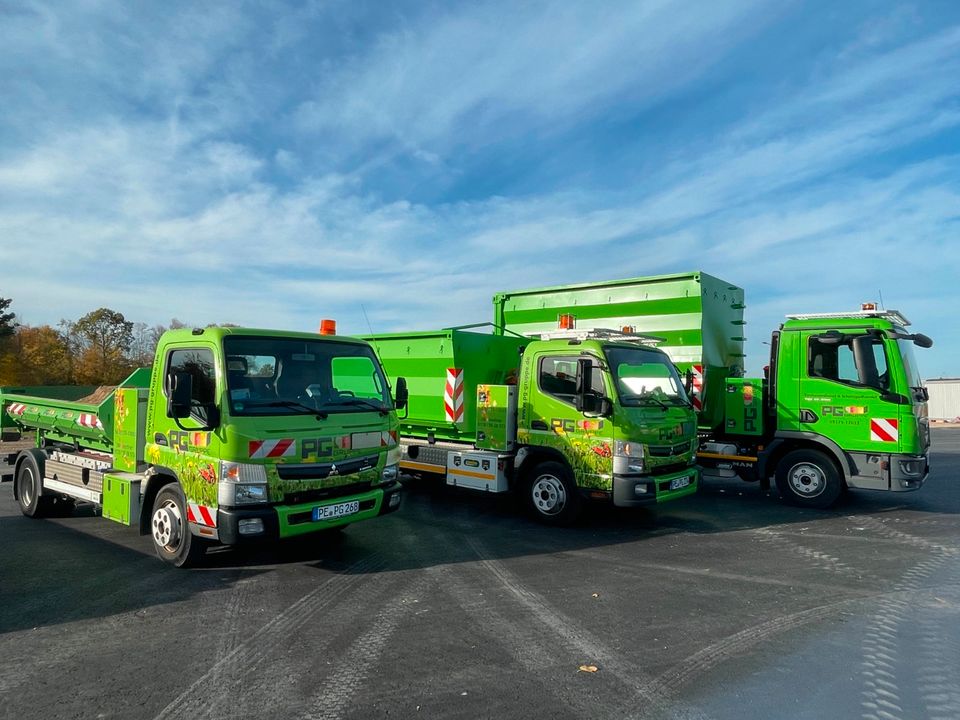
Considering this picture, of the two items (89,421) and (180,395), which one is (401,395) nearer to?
(180,395)

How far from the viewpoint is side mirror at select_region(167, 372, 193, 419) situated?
5199 mm

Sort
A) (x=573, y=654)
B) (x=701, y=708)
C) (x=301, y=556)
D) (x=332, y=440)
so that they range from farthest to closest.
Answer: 1. (x=301, y=556)
2. (x=332, y=440)
3. (x=573, y=654)
4. (x=701, y=708)

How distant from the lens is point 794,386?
9.02m

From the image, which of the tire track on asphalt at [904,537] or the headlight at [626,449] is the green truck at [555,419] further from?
the tire track on asphalt at [904,537]

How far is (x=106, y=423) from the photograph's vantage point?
664cm

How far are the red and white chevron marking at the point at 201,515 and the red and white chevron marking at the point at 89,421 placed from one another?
6.56ft

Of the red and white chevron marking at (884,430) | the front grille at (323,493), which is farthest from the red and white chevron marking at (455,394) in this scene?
the red and white chevron marking at (884,430)

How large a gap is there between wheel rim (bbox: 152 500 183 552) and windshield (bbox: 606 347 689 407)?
15.7 feet

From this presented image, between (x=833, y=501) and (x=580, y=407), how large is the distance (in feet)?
13.9

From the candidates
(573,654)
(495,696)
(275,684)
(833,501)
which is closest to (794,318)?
(833,501)

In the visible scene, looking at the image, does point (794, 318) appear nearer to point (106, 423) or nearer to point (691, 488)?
point (691, 488)

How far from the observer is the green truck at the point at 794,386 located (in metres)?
8.33

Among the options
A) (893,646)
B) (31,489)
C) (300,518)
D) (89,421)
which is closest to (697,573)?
(893,646)

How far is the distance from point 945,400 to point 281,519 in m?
41.7
